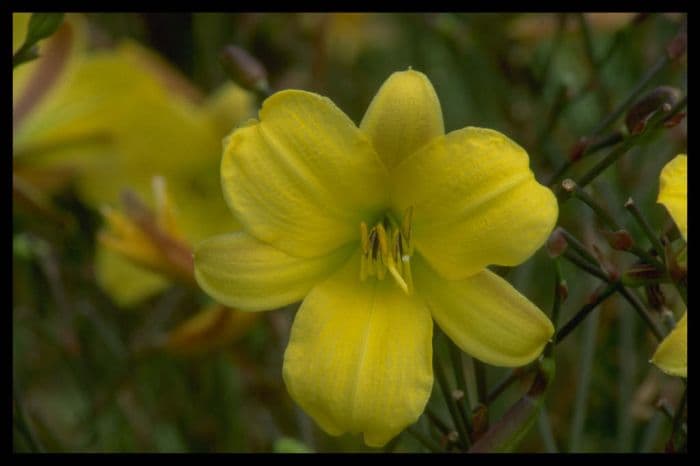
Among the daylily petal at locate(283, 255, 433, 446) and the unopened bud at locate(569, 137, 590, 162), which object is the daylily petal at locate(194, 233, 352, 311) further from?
the unopened bud at locate(569, 137, 590, 162)

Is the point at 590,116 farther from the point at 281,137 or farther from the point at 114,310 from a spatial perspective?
the point at 281,137

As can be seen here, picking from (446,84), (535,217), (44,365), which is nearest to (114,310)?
(44,365)

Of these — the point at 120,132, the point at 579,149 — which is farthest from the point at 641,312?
the point at 120,132

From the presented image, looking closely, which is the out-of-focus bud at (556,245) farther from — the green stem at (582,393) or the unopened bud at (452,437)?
the green stem at (582,393)

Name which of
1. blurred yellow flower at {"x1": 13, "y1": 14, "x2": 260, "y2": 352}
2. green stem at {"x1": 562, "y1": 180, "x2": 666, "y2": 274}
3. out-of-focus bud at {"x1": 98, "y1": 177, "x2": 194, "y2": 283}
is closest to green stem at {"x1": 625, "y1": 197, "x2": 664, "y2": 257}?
green stem at {"x1": 562, "y1": 180, "x2": 666, "y2": 274}

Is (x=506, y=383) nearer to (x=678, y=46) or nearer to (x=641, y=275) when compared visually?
(x=641, y=275)
